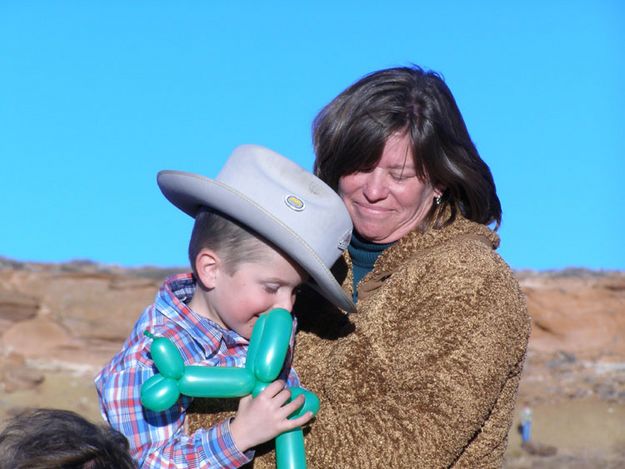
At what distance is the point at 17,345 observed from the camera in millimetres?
24922

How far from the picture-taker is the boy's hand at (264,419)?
11.3 ft

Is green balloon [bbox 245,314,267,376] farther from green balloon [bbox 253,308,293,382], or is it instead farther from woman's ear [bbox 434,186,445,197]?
woman's ear [bbox 434,186,445,197]

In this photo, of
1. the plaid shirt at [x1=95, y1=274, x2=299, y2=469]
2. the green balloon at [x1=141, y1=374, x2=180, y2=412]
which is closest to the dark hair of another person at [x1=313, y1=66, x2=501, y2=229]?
the plaid shirt at [x1=95, y1=274, x2=299, y2=469]

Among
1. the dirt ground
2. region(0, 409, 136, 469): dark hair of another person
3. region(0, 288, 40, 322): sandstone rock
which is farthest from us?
region(0, 288, 40, 322): sandstone rock

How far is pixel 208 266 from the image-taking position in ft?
12.5

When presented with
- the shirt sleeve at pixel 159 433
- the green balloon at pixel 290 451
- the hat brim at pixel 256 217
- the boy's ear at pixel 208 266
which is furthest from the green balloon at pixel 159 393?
the hat brim at pixel 256 217

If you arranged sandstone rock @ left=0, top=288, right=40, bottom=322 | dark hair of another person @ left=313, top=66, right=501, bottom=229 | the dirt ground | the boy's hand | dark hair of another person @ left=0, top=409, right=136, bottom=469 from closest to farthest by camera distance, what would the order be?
dark hair of another person @ left=0, top=409, right=136, bottom=469, the boy's hand, dark hair of another person @ left=313, top=66, right=501, bottom=229, the dirt ground, sandstone rock @ left=0, top=288, right=40, bottom=322

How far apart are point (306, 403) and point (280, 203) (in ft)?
2.15

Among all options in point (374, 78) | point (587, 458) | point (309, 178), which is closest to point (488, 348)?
point (309, 178)

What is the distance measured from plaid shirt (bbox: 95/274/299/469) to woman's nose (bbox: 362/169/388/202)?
2.61ft

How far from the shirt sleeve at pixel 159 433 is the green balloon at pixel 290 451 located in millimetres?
114

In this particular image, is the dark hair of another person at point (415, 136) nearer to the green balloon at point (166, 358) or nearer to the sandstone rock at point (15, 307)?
the green balloon at point (166, 358)

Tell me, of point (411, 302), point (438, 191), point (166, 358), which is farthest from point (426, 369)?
point (438, 191)

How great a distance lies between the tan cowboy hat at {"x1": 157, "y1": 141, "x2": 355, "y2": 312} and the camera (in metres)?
3.67
